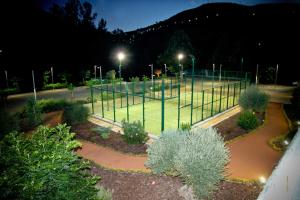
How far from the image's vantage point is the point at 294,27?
155 ft

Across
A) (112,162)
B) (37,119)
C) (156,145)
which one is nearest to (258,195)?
(156,145)

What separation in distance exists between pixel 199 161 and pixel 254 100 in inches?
441

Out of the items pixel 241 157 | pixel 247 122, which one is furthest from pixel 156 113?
pixel 241 157

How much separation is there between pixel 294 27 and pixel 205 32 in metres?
26.5

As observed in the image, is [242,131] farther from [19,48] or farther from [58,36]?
[58,36]

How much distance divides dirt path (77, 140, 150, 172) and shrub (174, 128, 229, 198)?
2619 millimetres

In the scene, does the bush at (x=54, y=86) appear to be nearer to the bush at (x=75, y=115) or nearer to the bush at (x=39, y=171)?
the bush at (x=75, y=115)

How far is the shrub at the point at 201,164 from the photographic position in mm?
5906

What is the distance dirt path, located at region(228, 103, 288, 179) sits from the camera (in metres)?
8.24

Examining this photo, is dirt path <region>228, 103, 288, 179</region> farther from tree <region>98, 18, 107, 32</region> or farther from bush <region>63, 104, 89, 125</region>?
tree <region>98, 18, 107, 32</region>

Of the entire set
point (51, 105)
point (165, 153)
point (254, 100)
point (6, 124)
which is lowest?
point (51, 105)

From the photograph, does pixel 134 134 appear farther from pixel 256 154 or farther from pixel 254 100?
pixel 254 100

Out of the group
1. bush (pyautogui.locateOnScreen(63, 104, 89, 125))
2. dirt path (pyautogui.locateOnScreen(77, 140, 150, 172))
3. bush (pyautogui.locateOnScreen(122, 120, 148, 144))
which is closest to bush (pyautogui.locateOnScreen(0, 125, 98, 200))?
dirt path (pyautogui.locateOnScreen(77, 140, 150, 172))

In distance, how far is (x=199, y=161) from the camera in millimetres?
5902
